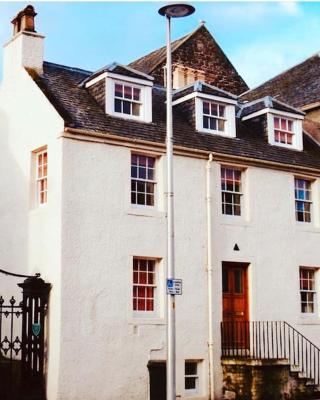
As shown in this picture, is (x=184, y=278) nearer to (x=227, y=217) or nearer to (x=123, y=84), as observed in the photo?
(x=227, y=217)

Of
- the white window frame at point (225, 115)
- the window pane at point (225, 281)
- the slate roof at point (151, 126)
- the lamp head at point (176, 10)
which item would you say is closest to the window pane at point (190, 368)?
the window pane at point (225, 281)

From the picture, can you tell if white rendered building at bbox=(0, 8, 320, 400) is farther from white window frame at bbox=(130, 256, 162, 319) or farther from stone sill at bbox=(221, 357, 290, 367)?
stone sill at bbox=(221, 357, 290, 367)

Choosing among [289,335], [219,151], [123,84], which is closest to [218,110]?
[219,151]

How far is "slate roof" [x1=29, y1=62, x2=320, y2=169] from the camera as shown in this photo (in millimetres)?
18266

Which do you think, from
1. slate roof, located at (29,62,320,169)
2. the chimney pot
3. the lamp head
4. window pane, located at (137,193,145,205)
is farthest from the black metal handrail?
the chimney pot

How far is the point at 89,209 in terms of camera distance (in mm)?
17391

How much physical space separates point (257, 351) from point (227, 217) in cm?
388

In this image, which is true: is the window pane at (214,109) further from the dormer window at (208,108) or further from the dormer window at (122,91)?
the dormer window at (122,91)

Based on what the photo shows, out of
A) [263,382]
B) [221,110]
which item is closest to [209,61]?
[221,110]

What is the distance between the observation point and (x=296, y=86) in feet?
92.4

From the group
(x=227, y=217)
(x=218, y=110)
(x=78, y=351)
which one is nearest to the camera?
(x=78, y=351)

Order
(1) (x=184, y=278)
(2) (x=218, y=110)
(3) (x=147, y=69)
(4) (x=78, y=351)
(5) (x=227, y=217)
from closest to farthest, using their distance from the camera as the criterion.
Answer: (4) (x=78, y=351)
(1) (x=184, y=278)
(5) (x=227, y=217)
(2) (x=218, y=110)
(3) (x=147, y=69)

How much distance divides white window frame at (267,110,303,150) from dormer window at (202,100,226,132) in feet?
5.68

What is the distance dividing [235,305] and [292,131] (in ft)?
21.2
